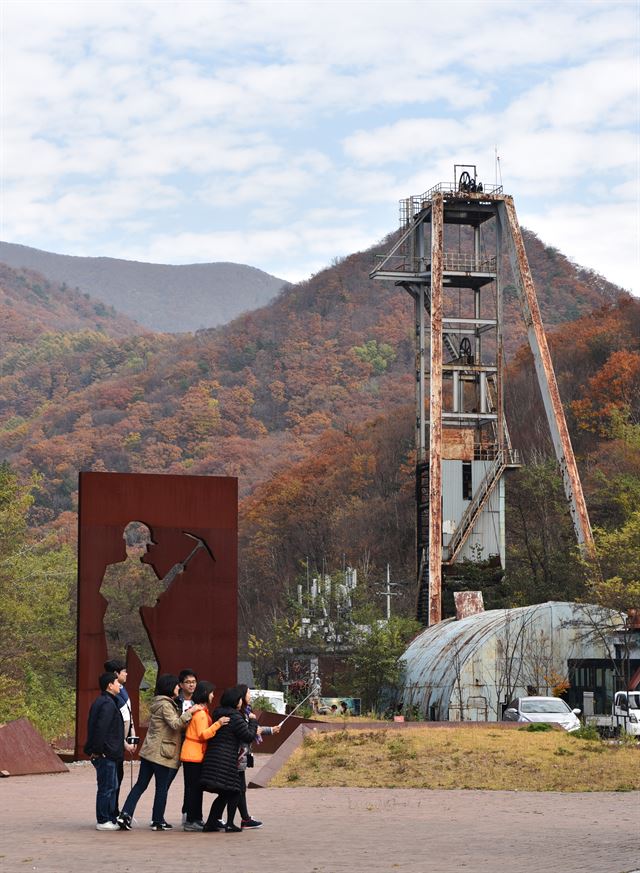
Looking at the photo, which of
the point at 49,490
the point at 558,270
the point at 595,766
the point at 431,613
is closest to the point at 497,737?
the point at 595,766

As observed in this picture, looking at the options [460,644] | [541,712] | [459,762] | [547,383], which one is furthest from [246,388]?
[459,762]

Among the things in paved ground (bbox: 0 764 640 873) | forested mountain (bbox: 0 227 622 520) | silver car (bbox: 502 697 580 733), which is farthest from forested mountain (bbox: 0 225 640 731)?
paved ground (bbox: 0 764 640 873)

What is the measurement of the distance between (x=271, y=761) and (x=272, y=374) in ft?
358

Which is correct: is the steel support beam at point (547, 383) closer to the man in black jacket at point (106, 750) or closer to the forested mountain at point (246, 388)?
the man in black jacket at point (106, 750)

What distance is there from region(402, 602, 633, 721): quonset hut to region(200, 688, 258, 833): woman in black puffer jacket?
1036 inches

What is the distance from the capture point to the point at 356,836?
1289 centimetres

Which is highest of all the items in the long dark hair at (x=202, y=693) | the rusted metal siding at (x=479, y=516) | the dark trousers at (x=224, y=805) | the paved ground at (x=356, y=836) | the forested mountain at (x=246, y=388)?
the forested mountain at (x=246, y=388)

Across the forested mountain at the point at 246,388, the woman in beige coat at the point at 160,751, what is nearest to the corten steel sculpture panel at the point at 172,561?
the woman in beige coat at the point at 160,751

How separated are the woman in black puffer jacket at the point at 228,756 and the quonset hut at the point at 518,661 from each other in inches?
1036

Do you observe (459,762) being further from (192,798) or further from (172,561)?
(192,798)

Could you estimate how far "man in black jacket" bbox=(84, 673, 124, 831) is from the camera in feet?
43.4

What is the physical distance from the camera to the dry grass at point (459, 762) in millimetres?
18844

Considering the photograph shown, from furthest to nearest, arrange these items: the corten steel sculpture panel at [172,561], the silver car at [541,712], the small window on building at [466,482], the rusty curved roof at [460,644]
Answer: the small window on building at [466,482]
the rusty curved roof at [460,644]
the silver car at [541,712]
the corten steel sculpture panel at [172,561]

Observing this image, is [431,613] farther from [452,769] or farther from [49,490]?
[49,490]
